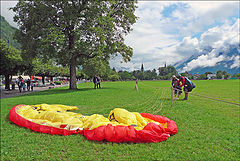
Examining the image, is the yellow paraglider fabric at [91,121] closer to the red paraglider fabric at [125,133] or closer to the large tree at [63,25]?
the red paraglider fabric at [125,133]

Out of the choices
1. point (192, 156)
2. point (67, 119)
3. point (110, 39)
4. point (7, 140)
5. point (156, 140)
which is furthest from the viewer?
point (110, 39)

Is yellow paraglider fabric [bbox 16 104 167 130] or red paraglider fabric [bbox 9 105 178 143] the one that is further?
yellow paraglider fabric [bbox 16 104 167 130]

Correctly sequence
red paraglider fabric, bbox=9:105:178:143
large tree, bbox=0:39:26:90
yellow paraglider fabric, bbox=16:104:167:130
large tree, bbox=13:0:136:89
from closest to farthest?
red paraglider fabric, bbox=9:105:178:143
yellow paraglider fabric, bbox=16:104:167:130
large tree, bbox=13:0:136:89
large tree, bbox=0:39:26:90

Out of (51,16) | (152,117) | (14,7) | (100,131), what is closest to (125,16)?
(51,16)

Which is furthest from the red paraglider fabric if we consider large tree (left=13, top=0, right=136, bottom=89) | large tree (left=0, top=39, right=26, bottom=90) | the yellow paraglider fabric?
large tree (left=0, top=39, right=26, bottom=90)

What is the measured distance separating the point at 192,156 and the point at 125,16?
19.0 meters

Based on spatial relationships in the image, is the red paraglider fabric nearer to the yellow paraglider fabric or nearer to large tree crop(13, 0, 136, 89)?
the yellow paraglider fabric

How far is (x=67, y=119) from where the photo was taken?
16.9 ft

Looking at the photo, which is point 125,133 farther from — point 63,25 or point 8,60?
point 8,60

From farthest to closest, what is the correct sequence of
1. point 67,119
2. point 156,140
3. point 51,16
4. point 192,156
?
point 51,16 < point 67,119 < point 156,140 < point 192,156

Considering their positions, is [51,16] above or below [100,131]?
above

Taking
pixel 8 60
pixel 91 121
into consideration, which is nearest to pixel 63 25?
pixel 8 60

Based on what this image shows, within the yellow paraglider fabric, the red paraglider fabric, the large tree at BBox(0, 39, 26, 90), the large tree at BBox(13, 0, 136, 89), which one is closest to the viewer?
the red paraglider fabric

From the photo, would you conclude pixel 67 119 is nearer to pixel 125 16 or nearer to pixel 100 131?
pixel 100 131
